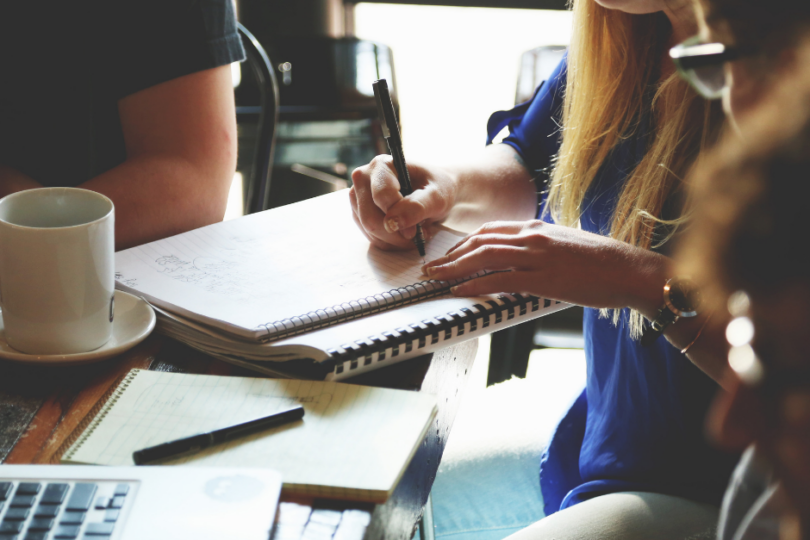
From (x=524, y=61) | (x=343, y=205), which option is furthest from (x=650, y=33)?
(x=524, y=61)

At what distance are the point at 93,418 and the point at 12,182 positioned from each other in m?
0.52

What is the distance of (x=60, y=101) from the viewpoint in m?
0.98

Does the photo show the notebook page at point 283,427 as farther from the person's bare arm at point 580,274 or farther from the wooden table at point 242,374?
the person's bare arm at point 580,274

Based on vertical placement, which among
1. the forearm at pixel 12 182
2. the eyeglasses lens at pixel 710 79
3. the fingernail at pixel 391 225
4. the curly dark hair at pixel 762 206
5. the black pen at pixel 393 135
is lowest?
the fingernail at pixel 391 225

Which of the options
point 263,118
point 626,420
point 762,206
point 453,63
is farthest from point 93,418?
point 453,63

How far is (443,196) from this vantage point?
0.84 metres

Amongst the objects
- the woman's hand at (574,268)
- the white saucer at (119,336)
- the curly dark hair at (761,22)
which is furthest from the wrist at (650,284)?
the white saucer at (119,336)

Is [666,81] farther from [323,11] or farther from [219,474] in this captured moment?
[323,11]

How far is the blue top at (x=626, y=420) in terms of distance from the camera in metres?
0.76

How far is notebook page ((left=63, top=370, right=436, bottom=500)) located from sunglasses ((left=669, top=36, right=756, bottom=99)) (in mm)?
282

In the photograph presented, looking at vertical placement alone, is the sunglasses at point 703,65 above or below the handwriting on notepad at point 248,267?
above

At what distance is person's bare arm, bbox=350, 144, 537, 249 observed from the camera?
0.75m

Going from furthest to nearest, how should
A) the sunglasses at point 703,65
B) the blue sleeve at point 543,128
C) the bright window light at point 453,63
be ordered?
the bright window light at point 453,63, the blue sleeve at point 543,128, the sunglasses at point 703,65

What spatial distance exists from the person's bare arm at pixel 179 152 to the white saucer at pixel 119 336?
199 mm
